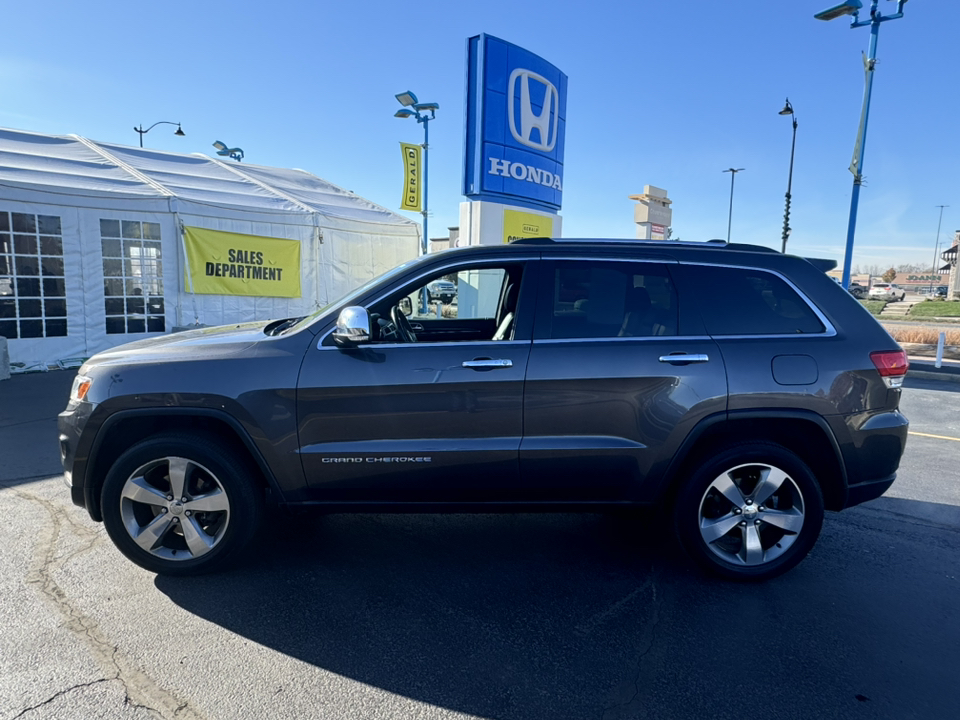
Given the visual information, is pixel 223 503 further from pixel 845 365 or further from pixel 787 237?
pixel 787 237

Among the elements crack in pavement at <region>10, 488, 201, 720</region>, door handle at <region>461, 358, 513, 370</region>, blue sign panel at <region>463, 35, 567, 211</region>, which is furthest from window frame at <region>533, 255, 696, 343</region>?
blue sign panel at <region>463, 35, 567, 211</region>

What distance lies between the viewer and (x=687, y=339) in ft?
11.1

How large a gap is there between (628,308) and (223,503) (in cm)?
244

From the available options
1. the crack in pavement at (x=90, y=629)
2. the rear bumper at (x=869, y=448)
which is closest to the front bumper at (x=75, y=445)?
the crack in pavement at (x=90, y=629)

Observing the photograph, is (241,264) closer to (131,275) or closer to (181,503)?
(131,275)

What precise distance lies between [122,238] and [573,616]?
428 inches

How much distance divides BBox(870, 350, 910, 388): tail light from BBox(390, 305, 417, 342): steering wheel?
2624mm

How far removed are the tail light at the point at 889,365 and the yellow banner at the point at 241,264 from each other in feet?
36.8

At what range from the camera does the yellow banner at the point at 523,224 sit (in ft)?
39.5

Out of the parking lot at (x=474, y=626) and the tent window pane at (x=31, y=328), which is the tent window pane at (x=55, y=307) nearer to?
the tent window pane at (x=31, y=328)

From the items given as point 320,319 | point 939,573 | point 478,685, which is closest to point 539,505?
point 478,685

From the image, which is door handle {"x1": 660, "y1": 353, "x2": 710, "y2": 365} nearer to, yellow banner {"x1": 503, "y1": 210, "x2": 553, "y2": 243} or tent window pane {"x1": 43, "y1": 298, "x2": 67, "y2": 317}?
yellow banner {"x1": 503, "y1": 210, "x2": 553, "y2": 243}

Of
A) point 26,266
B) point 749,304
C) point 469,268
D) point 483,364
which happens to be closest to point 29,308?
point 26,266

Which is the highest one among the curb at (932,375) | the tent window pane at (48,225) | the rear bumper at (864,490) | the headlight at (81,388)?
the tent window pane at (48,225)
